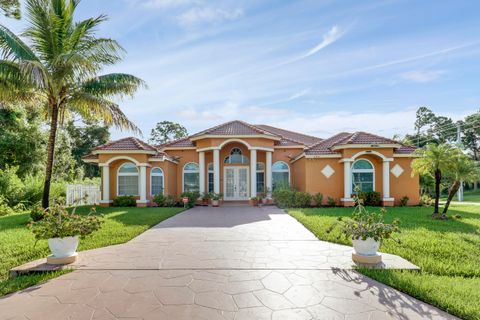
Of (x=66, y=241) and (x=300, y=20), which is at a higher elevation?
(x=300, y=20)

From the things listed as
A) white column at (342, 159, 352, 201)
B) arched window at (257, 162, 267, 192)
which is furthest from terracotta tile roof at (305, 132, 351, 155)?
arched window at (257, 162, 267, 192)

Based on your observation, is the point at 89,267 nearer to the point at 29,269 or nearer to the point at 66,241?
the point at 66,241

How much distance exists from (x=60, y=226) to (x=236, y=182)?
15370 millimetres

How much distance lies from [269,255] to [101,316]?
12.8 feet

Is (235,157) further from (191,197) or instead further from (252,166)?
(191,197)

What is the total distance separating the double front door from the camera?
20828 mm

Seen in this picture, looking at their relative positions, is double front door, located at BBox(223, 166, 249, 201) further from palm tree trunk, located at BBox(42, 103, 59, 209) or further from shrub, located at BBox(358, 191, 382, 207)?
palm tree trunk, located at BBox(42, 103, 59, 209)

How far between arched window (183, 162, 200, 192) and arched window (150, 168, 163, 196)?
7.10ft

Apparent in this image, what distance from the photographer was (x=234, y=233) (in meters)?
9.36

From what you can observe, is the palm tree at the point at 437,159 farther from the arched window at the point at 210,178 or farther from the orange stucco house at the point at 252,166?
the arched window at the point at 210,178

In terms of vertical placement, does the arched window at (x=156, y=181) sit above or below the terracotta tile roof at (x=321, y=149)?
below

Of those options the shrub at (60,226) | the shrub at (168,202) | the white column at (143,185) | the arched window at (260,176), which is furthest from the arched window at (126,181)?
the shrub at (60,226)

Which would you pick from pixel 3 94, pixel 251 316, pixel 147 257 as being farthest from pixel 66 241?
pixel 3 94

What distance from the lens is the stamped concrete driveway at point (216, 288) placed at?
13.1 ft
